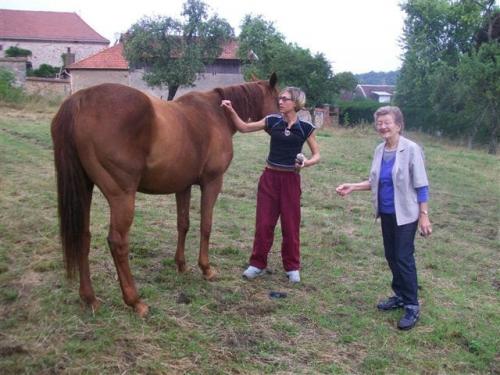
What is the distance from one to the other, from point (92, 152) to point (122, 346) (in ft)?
4.15

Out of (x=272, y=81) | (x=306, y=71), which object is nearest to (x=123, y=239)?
(x=272, y=81)

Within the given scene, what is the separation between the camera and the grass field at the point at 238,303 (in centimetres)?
320

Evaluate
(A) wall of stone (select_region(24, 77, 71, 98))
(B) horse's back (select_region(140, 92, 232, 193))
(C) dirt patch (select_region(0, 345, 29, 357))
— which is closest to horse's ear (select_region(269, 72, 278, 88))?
(B) horse's back (select_region(140, 92, 232, 193))

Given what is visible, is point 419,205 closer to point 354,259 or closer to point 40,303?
point 354,259

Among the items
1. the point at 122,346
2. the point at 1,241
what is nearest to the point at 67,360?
the point at 122,346

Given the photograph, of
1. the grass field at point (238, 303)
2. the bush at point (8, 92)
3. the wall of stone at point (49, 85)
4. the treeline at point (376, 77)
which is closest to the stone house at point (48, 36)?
the wall of stone at point (49, 85)

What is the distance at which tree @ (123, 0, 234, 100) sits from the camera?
33.9m

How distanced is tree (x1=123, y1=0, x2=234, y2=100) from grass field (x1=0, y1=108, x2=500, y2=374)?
2775 cm

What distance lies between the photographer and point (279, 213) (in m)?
4.81

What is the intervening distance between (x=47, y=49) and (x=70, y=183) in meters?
59.7

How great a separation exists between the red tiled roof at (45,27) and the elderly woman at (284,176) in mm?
58776

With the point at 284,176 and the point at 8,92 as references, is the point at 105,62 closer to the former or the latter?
the point at 8,92

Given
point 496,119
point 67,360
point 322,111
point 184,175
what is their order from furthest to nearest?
point 322,111 < point 496,119 < point 184,175 < point 67,360

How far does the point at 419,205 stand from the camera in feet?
12.7
